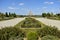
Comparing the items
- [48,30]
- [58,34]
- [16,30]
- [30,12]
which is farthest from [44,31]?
[30,12]

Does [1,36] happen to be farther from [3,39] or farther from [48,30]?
[48,30]

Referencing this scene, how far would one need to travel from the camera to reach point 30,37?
10.8 m

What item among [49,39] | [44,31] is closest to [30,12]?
[44,31]

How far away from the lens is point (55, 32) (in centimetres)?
1290

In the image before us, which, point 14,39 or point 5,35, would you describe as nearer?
point 14,39

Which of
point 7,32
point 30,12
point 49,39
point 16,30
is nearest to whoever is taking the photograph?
point 49,39

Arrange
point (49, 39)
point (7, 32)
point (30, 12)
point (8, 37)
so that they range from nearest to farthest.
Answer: point (49, 39)
point (8, 37)
point (7, 32)
point (30, 12)

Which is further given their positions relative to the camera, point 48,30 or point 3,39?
point 48,30

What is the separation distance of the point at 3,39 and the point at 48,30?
13.4ft

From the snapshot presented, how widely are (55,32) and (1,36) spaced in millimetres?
4627

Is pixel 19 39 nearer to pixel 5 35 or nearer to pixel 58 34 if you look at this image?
pixel 5 35

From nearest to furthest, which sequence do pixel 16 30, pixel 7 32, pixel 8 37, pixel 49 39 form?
pixel 49 39 < pixel 8 37 < pixel 7 32 < pixel 16 30

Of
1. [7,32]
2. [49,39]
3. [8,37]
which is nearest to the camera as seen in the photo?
[49,39]

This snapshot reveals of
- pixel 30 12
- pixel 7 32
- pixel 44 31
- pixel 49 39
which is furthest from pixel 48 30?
pixel 30 12
